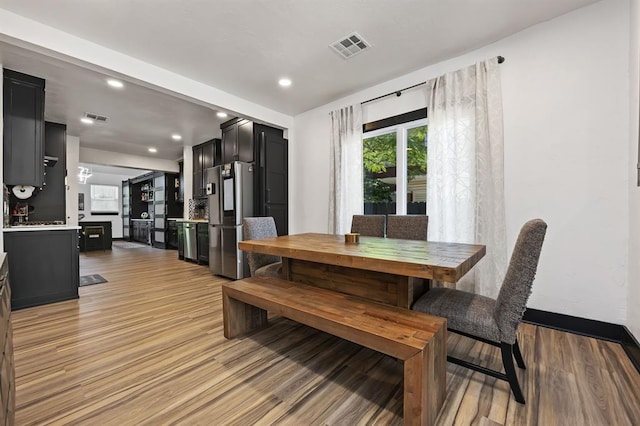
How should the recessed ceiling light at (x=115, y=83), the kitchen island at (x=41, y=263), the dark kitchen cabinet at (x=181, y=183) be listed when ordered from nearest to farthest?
the kitchen island at (x=41, y=263) → the recessed ceiling light at (x=115, y=83) → the dark kitchen cabinet at (x=181, y=183)

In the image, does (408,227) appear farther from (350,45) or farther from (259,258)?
(350,45)

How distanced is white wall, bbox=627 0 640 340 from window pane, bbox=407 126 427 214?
5.32 feet

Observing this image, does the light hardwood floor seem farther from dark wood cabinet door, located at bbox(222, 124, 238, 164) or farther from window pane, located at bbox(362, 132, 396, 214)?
dark wood cabinet door, located at bbox(222, 124, 238, 164)

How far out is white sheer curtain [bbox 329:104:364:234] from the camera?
370 centimetres

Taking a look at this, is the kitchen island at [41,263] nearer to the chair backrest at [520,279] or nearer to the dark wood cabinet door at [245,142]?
the dark wood cabinet door at [245,142]

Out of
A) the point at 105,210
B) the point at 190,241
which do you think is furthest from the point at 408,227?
the point at 105,210

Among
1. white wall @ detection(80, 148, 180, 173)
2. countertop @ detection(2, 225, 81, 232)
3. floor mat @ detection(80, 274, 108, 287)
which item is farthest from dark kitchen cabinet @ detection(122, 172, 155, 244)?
countertop @ detection(2, 225, 81, 232)

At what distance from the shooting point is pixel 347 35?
8.30ft

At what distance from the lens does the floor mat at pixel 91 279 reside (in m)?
3.91

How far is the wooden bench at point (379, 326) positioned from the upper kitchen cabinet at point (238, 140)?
9.06 ft

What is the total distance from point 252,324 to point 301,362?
669mm

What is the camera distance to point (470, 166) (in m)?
2.76

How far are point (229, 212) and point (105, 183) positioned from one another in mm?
9480

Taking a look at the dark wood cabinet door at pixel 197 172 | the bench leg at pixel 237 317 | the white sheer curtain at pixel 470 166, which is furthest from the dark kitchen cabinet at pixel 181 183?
the white sheer curtain at pixel 470 166
